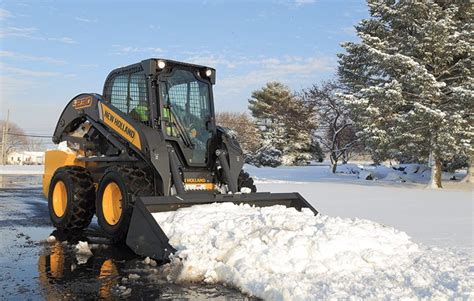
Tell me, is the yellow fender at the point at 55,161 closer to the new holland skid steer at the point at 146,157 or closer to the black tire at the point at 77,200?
the new holland skid steer at the point at 146,157

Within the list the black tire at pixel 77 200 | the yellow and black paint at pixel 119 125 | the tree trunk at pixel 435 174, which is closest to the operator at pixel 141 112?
the yellow and black paint at pixel 119 125

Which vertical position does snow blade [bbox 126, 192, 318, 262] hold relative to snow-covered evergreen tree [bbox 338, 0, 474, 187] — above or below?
below

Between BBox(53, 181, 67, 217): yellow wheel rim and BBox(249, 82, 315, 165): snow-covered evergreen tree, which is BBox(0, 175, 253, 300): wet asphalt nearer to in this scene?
BBox(53, 181, 67, 217): yellow wheel rim

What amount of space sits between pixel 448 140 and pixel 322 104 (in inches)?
708

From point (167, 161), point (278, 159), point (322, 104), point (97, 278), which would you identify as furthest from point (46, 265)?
→ point (278, 159)

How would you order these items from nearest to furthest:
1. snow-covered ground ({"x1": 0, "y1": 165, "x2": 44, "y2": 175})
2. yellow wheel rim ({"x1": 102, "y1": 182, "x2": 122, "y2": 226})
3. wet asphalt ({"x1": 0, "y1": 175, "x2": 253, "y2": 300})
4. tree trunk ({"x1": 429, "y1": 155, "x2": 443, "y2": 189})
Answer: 1. wet asphalt ({"x1": 0, "y1": 175, "x2": 253, "y2": 300})
2. yellow wheel rim ({"x1": 102, "y1": 182, "x2": 122, "y2": 226})
3. tree trunk ({"x1": 429, "y1": 155, "x2": 443, "y2": 189})
4. snow-covered ground ({"x1": 0, "y1": 165, "x2": 44, "y2": 175})

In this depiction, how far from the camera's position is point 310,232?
5.08 m

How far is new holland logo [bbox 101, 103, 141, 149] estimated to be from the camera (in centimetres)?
→ 675

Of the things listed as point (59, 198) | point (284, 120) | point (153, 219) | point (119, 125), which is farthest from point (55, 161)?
point (284, 120)

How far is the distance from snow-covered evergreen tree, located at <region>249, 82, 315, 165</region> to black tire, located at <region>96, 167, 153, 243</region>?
31.9m

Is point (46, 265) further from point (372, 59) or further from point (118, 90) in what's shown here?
point (372, 59)

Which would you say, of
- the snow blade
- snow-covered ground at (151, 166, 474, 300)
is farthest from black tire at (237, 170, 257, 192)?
snow-covered ground at (151, 166, 474, 300)

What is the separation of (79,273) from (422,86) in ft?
53.7

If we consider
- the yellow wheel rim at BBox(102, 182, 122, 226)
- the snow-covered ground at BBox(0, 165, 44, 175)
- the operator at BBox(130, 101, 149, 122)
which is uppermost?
the operator at BBox(130, 101, 149, 122)
